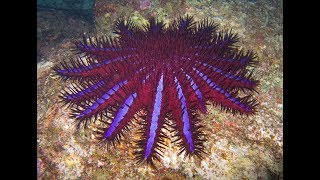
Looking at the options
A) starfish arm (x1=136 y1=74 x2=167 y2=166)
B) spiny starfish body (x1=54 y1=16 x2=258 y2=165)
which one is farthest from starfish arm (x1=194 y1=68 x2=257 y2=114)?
starfish arm (x1=136 y1=74 x2=167 y2=166)

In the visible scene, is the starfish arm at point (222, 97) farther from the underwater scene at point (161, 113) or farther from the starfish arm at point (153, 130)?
the starfish arm at point (153, 130)

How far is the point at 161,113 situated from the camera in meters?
2.63

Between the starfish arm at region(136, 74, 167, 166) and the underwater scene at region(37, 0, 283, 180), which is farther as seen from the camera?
the underwater scene at region(37, 0, 283, 180)

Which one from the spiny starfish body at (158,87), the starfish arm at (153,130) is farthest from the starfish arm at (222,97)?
the starfish arm at (153,130)

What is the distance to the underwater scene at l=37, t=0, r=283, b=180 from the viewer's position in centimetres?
268

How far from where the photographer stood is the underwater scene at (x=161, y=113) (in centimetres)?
268

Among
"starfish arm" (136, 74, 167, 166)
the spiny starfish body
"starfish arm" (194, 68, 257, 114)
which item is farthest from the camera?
"starfish arm" (194, 68, 257, 114)

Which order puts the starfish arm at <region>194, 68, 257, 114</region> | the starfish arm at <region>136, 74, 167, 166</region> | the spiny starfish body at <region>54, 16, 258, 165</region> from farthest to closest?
the starfish arm at <region>194, 68, 257, 114</region> → the spiny starfish body at <region>54, 16, 258, 165</region> → the starfish arm at <region>136, 74, 167, 166</region>

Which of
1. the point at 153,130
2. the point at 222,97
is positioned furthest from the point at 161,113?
the point at 222,97

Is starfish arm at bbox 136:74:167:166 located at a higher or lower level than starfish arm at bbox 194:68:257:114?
lower

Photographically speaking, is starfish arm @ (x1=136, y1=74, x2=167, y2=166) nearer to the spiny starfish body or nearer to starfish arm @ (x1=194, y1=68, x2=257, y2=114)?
the spiny starfish body
